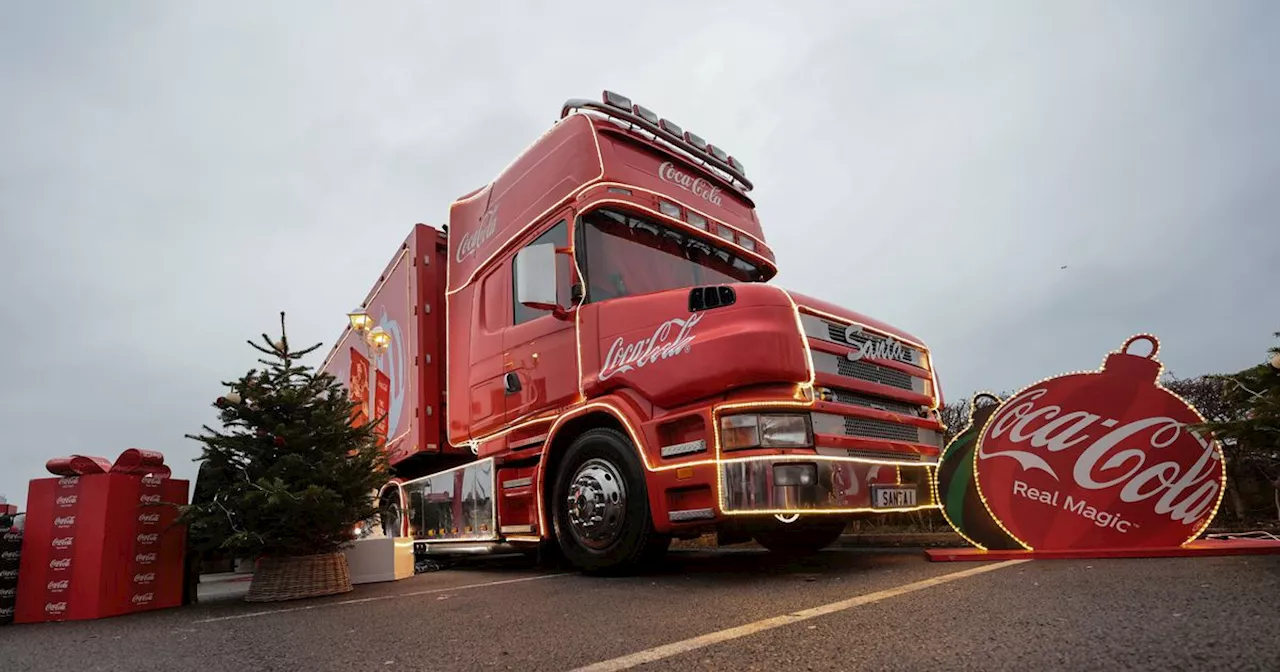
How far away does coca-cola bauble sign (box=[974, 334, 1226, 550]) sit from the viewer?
13.5ft

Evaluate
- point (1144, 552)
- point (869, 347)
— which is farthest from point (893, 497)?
point (1144, 552)

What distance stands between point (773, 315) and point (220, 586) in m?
5.21

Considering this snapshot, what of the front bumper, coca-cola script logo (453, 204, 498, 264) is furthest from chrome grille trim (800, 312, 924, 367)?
coca-cola script logo (453, 204, 498, 264)

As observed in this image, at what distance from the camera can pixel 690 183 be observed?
5.94 meters

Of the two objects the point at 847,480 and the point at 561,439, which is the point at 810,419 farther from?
the point at 561,439

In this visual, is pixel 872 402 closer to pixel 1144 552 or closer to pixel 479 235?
pixel 1144 552

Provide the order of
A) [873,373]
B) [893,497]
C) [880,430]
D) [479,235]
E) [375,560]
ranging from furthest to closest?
[479,235] → [375,560] → [873,373] → [880,430] → [893,497]

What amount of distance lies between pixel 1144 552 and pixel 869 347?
1.89 metres

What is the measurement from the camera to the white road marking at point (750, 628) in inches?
87.4

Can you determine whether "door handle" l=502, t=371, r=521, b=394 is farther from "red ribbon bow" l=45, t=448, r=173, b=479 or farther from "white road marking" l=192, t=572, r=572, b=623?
"red ribbon bow" l=45, t=448, r=173, b=479

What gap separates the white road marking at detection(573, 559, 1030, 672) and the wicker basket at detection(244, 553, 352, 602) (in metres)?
3.26

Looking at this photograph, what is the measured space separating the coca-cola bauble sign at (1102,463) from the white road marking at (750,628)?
0.97m

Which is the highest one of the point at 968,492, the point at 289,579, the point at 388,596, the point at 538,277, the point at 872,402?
the point at 538,277

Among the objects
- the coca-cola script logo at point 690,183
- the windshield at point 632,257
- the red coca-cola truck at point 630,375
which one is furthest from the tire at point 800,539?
the coca-cola script logo at point 690,183
